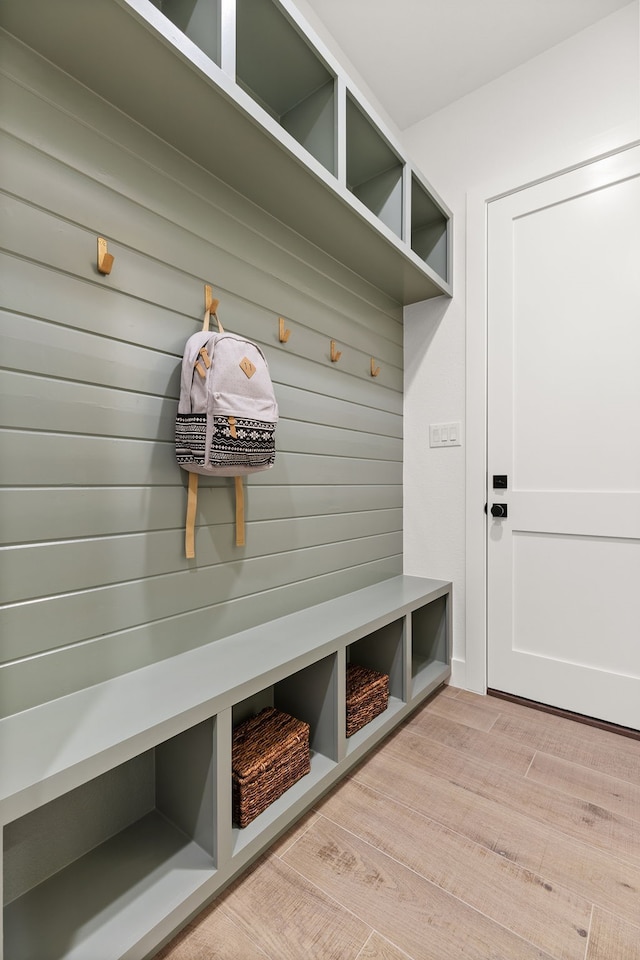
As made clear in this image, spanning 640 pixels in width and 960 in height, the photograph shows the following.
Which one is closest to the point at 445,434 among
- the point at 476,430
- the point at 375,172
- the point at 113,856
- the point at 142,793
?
the point at 476,430

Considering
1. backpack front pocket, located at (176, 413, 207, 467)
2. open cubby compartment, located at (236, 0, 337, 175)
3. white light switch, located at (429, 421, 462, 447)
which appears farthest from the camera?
white light switch, located at (429, 421, 462, 447)

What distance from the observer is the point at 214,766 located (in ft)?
3.42

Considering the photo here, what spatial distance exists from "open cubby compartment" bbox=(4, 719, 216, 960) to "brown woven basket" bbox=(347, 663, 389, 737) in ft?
2.11

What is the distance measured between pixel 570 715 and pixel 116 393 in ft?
7.02

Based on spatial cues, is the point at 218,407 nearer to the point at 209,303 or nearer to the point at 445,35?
the point at 209,303

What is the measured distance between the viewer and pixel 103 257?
1.13m

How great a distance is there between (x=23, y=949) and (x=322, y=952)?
588 millimetres

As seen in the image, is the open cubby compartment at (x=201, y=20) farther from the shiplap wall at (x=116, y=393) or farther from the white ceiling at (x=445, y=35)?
the white ceiling at (x=445, y=35)

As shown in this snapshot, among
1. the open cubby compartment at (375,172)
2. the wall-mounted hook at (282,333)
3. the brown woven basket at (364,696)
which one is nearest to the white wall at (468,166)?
the open cubby compartment at (375,172)

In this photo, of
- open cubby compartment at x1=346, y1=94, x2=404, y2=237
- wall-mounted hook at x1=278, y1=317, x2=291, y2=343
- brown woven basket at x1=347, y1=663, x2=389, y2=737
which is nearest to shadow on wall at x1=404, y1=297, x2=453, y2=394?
open cubby compartment at x1=346, y1=94, x2=404, y2=237

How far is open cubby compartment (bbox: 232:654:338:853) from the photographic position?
127 cm

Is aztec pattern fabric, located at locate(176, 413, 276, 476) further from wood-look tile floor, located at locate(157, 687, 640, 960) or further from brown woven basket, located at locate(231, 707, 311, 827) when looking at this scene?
wood-look tile floor, located at locate(157, 687, 640, 960)

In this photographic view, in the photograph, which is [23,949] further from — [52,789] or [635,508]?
[635,508]

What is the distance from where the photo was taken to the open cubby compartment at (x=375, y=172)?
1.76 metres
